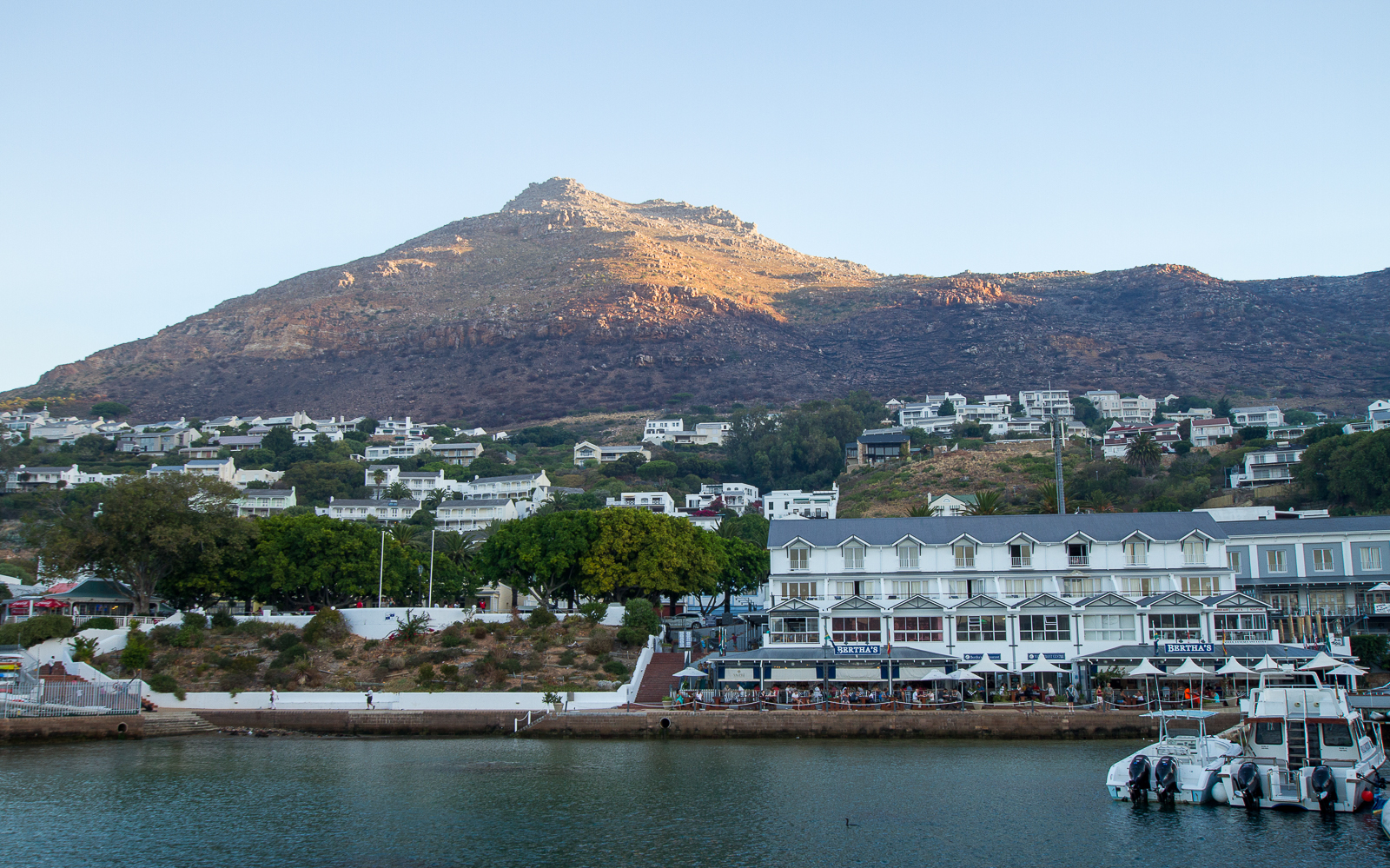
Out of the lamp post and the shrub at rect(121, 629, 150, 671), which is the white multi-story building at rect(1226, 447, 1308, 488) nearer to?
the lamp post

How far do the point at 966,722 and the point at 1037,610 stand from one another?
404 inches

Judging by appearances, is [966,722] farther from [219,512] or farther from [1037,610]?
[219,512]

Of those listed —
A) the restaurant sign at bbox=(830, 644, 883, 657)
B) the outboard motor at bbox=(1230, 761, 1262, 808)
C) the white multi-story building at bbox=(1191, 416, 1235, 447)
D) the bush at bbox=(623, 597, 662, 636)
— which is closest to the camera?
the outboard motor at bbox=(1230, 761, 1262, 808)

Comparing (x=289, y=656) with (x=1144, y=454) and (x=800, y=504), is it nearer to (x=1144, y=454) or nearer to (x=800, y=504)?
(x=800, y=504)

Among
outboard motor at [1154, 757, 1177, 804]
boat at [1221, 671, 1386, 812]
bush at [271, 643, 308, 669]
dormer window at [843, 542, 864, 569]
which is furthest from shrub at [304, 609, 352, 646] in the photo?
boat at [1221, 671, 1386, 812]

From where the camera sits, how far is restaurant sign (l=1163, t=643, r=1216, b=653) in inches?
1981

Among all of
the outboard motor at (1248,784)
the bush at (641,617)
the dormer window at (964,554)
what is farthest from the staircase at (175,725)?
the outboard motor at (1248,784)

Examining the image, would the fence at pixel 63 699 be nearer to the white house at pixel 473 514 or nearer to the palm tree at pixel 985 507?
the palm tree at pixel 985 507

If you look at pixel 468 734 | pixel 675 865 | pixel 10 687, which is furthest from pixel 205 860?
pixel 10 687

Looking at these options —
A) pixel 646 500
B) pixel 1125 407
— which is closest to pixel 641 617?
pixel 646 500

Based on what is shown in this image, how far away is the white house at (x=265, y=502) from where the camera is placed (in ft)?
381

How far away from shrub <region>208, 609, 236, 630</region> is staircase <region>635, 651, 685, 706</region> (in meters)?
23.3

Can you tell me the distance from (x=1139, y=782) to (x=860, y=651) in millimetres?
20158

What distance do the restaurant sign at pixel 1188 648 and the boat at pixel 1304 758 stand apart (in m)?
17.6
